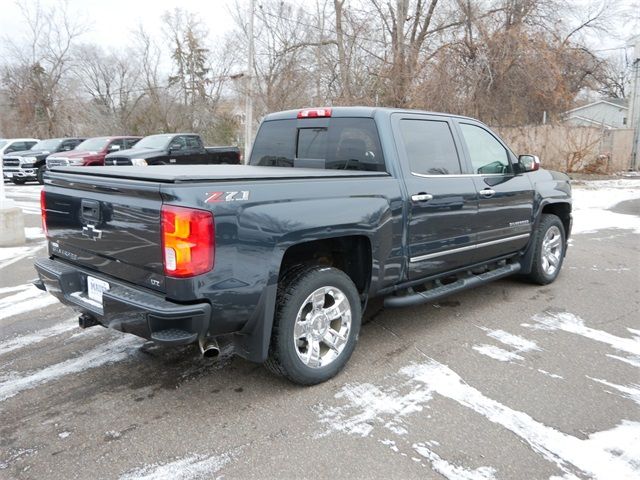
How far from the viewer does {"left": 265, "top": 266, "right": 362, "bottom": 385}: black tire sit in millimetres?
3246

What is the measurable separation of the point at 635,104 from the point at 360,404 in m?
27.4

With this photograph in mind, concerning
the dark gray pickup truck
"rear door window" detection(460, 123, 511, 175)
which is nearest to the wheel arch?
the dark gray pickup truck

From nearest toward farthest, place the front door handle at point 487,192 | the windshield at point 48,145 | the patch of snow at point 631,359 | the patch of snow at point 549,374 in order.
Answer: the patch of snow at point 549,374
the patch of snow at point 631,359
the front door handle at point 487,192
the windshield at point 48,145

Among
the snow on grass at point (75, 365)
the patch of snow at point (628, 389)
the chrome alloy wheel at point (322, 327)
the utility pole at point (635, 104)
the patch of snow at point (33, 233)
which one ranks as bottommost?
the patch of snow at point (628, 389)

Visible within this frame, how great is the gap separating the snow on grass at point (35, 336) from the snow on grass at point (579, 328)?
4.17 m

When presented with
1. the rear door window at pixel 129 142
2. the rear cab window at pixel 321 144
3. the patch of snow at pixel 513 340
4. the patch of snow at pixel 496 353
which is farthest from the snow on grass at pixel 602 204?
the rear door window at pixel 129 142

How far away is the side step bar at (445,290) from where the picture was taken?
4113 millimetres

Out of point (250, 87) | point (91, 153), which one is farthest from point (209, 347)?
point (250, 87)

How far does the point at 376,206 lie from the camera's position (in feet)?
12.1

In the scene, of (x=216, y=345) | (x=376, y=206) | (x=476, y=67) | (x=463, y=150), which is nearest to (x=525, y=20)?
(x=476, y=67)

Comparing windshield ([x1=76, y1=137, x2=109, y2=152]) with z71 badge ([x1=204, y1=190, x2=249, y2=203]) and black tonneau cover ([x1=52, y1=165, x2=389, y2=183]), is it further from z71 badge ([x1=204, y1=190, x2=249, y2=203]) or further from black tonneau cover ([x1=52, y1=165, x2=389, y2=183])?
z71 badge ([x1=204, y1=190, x2=249, y2=203])

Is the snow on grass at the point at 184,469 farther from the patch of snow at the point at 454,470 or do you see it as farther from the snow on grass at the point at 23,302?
the snow on grass at the point at 23,302

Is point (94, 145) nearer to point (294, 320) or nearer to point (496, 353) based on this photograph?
point (294, 320)

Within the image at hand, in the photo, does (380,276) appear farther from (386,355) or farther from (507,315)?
(507,315)
